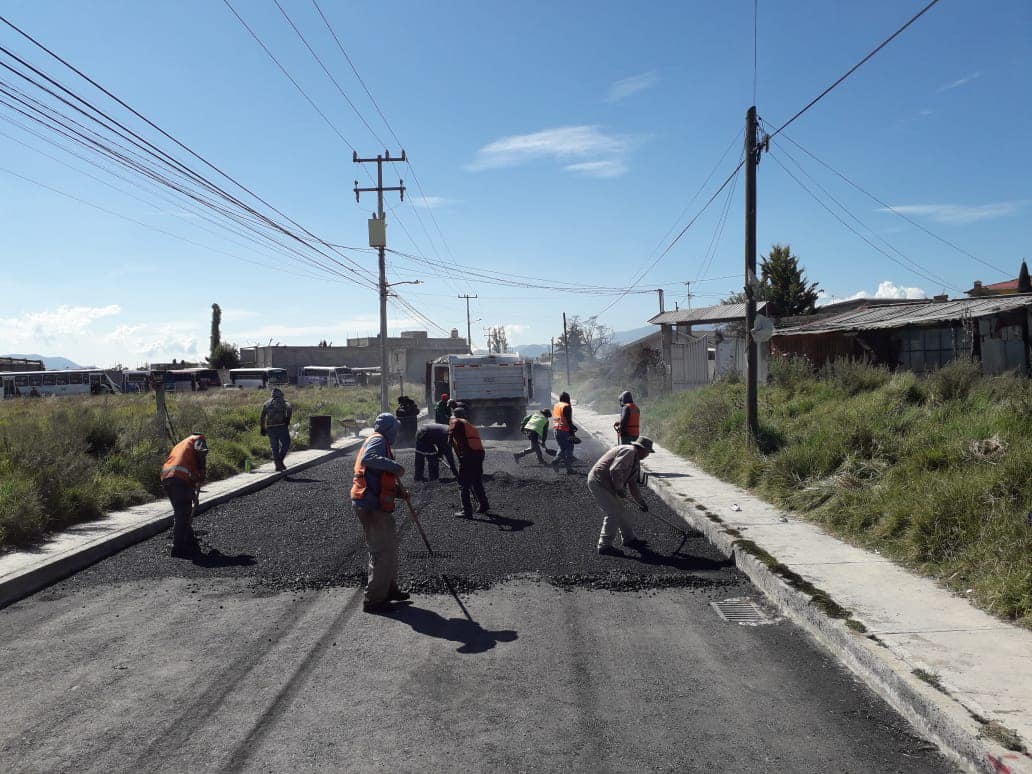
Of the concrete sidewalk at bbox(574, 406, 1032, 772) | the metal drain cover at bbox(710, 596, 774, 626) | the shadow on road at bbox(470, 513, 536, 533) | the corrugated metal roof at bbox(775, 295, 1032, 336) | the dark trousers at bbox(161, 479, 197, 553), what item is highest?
the corrugated metal roof at bbox(775, 295, 1032, 336)

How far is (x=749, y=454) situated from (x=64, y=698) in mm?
11532

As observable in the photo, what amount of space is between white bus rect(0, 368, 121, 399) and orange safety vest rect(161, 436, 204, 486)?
43.4 metres

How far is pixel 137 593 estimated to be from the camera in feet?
24.4

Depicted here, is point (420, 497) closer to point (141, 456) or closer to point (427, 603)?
point (141, 456)

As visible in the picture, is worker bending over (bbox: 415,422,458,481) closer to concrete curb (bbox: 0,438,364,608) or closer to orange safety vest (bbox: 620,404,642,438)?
orange safety vest (bbox: 620,404,642,438)

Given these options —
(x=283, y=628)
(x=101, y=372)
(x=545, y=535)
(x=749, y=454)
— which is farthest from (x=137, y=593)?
(x=101, y=372)

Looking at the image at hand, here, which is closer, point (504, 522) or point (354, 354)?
point (504, 522)

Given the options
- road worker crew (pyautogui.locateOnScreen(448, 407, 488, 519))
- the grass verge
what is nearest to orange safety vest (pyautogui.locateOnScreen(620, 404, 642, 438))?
road worker crew (pyautogui.locateOnScreen(448, 407, 488, 519))

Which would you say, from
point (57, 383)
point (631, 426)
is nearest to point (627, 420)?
point (631, 426)

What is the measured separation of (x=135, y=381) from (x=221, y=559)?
166 ft

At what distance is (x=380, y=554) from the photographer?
678cm

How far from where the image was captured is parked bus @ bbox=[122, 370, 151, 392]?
5319 cm

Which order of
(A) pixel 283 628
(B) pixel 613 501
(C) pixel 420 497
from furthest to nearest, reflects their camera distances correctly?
1. (C) pixel 420 497
2. (B) pixel 613 501
3. (A) pixel 283 628

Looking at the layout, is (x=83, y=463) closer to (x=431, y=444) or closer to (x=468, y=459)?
(x=431, y=444)
